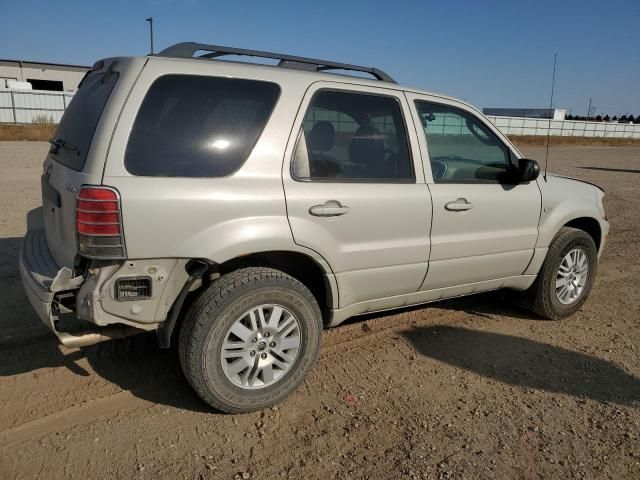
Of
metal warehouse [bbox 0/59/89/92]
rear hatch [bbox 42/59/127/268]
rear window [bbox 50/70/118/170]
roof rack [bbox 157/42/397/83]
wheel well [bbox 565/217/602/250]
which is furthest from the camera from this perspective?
metal warehouse [bbox 0/59/89/92]

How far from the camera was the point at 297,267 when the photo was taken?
3350mm

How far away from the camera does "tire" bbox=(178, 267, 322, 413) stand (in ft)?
9.34

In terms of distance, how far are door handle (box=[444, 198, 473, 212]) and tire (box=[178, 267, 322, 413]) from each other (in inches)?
48.3

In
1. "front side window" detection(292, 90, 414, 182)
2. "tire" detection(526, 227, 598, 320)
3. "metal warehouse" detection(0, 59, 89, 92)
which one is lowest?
"tire" detection(526, 227, 598, 320)

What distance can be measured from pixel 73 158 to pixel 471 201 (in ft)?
8.69

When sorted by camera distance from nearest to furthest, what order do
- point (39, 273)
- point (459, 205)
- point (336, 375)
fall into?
point (39, 273) → point (336, 375) → point (459, 205)

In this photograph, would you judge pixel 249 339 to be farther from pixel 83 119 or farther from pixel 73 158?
pixel 83 119

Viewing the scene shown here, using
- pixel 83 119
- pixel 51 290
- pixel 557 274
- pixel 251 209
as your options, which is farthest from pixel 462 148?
pixel 51 290

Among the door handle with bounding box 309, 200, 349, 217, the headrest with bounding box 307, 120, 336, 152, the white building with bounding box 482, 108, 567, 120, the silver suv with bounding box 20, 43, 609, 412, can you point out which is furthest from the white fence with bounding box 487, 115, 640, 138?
the door handle with bounding box 309, 200, 349, 217

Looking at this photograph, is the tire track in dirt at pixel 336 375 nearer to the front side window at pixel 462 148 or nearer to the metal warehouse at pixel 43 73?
the front side window at pixel 462 148

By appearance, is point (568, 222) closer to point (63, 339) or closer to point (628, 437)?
point (628, 437)

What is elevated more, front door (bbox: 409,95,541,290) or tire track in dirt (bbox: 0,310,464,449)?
front door (bbox: 409,95,541,290)

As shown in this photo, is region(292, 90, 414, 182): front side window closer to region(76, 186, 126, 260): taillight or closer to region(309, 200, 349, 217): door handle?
region(309, 200, 349, 217): door handle

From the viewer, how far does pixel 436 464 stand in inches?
105
